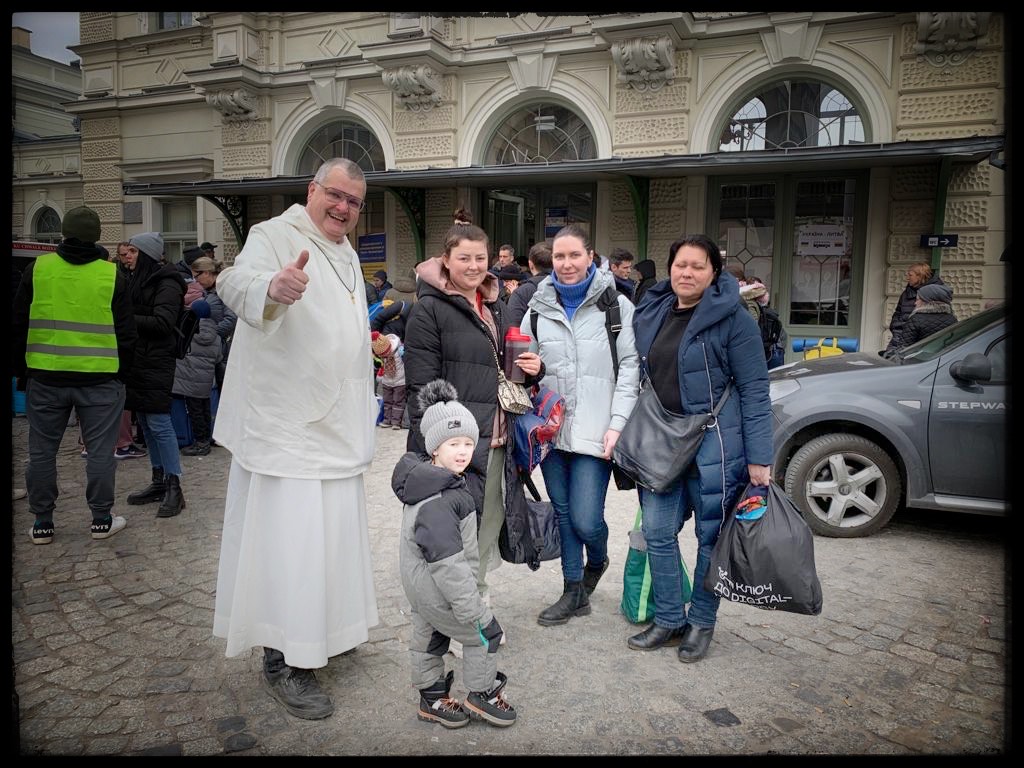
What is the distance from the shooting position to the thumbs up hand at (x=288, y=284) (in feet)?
8.85

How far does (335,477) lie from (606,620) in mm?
1680

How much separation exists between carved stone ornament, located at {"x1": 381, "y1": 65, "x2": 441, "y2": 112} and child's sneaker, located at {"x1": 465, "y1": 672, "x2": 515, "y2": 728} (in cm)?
1189

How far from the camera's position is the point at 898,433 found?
16.5ft

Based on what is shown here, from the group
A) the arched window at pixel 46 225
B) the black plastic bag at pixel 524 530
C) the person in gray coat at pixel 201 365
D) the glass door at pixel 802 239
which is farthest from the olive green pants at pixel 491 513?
the arched window at pixel 46 225

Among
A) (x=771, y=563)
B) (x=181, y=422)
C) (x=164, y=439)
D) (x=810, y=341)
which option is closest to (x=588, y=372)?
(x=771, y=563)

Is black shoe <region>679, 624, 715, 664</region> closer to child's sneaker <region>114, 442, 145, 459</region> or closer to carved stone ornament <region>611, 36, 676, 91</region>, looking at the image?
child's sneaker <region>114, 442, 145, 459</region>

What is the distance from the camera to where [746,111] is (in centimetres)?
1157

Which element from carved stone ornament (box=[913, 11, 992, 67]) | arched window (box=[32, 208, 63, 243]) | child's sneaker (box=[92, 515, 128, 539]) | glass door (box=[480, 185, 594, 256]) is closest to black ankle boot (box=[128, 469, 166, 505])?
child's sneaker (box=[92, 515, 128, 539])

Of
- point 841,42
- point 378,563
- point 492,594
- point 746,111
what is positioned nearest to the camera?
→ point 492,594

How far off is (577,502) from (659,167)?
7795mm

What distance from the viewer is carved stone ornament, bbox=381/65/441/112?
1288 cm

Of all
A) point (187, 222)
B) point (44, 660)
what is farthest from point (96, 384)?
point (187, 222)

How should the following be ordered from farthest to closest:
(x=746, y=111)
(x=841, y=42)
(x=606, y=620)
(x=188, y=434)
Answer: (x=746, y=111), (x=841, y=42), (x=188, y=434), (x=606, y=620)

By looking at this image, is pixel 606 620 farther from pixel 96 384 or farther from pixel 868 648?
pixel 96 384
